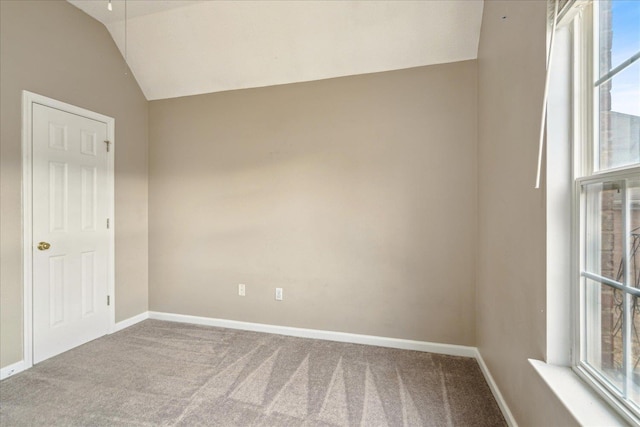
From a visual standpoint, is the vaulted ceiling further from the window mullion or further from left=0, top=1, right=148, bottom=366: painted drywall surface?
the window mullion

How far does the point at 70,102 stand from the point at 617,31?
3.58 metres

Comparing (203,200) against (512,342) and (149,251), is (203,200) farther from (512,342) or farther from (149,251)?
(512,342)

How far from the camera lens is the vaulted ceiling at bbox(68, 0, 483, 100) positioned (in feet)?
7.33

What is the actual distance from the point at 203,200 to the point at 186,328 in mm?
1367

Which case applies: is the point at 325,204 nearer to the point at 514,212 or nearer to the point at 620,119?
the point at 514,212

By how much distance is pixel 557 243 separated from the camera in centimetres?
117

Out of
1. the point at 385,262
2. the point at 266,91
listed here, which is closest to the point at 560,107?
the point at 385,262

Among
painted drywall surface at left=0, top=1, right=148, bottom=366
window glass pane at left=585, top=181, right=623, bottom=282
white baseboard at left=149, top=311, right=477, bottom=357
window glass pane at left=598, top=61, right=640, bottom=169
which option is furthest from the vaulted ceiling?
white baseboard at left=149, top=311, right=477, bottom=357

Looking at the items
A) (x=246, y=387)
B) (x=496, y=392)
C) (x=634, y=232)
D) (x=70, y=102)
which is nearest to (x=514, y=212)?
(x=634, y=232)

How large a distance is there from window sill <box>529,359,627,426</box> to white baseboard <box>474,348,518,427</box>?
1.82ft

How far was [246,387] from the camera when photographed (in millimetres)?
1914

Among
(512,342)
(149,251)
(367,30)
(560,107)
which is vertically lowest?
(512,342)

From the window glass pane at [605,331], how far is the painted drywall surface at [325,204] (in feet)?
4.13

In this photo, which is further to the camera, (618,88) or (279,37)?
(279,37)
